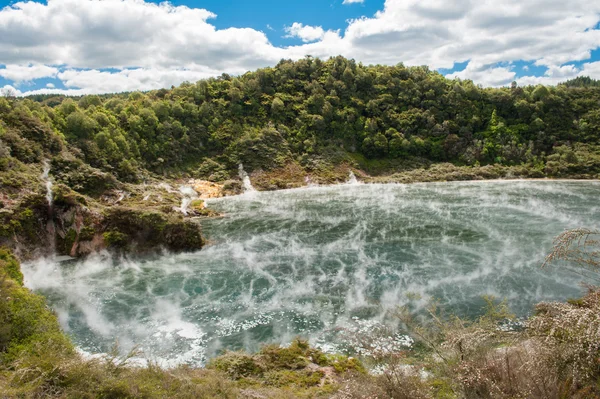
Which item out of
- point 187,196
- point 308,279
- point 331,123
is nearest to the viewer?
point 308,279

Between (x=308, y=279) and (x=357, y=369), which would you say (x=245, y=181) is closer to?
(x=308, y=279)

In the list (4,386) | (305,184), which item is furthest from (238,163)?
(4,386)

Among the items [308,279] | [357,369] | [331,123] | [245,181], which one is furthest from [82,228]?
[331,123]

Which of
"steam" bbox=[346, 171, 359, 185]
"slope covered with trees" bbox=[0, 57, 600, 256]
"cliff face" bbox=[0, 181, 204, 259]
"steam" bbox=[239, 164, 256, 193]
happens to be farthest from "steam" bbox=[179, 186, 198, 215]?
"steam" bbox=[346, 171, 359, 185]

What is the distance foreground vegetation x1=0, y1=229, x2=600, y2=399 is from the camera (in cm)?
845

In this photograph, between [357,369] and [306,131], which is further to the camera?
[306,131]

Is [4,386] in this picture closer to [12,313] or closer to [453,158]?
[12,313]

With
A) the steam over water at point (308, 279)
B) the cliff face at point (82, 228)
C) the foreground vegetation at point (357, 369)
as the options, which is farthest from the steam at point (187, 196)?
the foreground vegetation at point (357, 369)

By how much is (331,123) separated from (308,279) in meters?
65.1

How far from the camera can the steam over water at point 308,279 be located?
1878 centimetres

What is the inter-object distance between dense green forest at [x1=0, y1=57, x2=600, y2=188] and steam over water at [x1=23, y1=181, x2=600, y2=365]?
31361mm

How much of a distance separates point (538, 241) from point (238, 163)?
5351 cm

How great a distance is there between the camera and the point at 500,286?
74.4ft

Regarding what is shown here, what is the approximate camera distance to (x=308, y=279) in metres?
25.2
